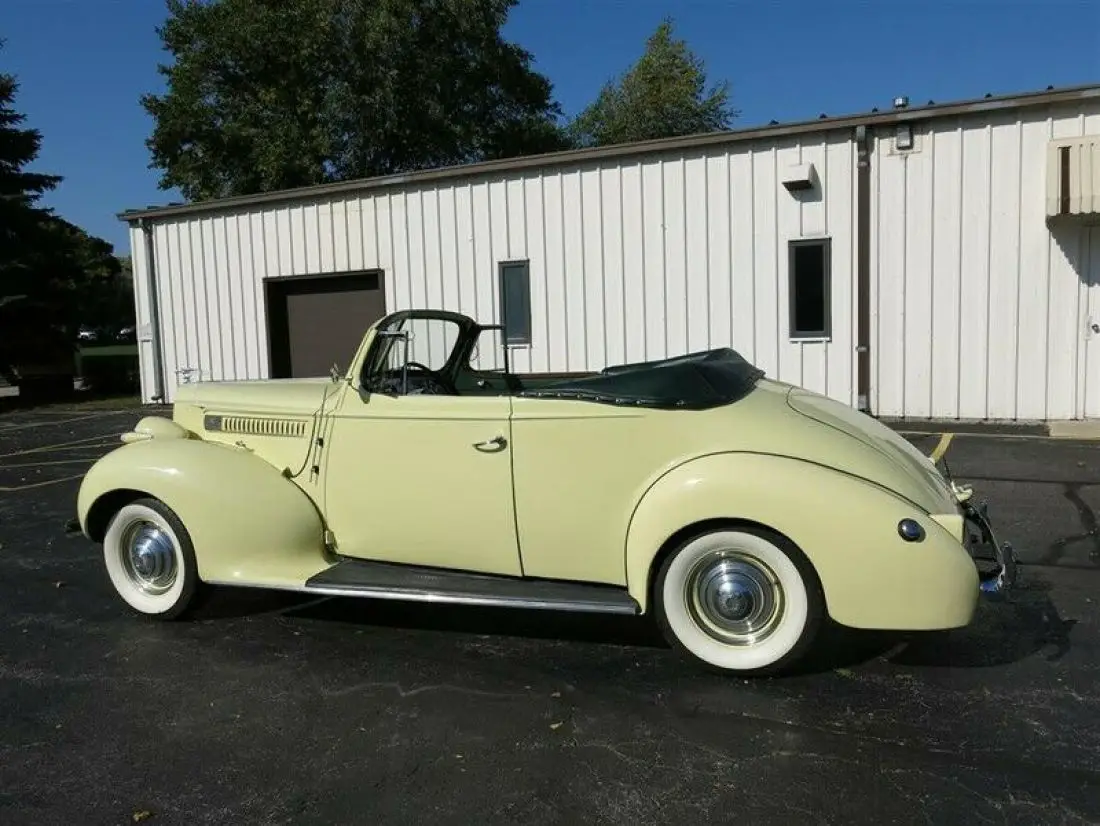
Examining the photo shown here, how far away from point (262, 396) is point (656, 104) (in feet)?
127

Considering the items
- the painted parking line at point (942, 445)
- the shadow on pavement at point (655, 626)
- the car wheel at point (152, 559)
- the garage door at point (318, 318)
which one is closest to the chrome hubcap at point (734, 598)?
the shadow on pavement at point (655, 626)

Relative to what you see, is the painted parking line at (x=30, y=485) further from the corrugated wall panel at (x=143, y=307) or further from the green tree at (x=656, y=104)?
the green tree at (x=656, y=104)

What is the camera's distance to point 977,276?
10508mm

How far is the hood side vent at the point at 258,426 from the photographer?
15.6 feet

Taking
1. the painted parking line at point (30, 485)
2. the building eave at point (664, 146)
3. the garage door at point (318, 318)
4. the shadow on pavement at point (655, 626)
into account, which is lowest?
the shadow on pavement at point (655, 626)

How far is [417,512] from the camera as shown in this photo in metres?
4.36

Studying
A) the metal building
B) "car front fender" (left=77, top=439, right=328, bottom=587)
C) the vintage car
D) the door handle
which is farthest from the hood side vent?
the metal building

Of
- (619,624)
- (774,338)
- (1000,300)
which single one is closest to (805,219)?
(774,338)

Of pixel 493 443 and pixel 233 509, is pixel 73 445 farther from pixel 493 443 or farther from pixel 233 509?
pixel 493 443

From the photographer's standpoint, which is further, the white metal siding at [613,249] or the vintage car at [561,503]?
the white metal siding at [613,249]

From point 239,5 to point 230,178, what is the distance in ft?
18.0

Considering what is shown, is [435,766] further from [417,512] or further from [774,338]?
[774,338]

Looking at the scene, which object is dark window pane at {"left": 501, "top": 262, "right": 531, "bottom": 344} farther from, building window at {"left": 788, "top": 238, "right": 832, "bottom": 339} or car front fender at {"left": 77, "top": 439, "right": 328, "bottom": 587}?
car front fender at {"left": 77, "top": 439, "right": 328, "bottom": 587}

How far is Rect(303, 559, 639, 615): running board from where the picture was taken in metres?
3.92
